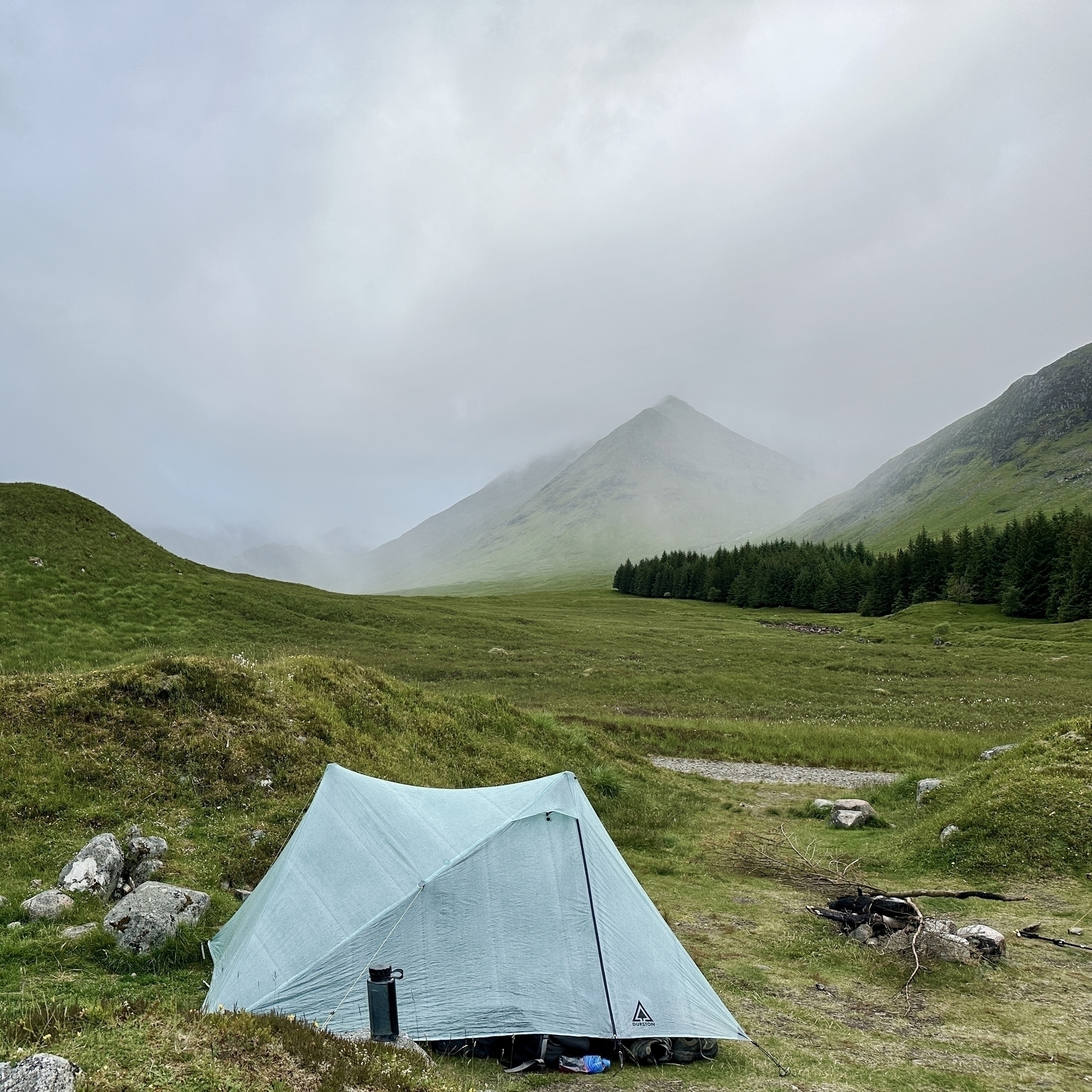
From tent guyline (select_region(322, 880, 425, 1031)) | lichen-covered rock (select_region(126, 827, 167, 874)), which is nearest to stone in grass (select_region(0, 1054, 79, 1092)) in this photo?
tent guyline (select_region(322, 880, 425, 1031))

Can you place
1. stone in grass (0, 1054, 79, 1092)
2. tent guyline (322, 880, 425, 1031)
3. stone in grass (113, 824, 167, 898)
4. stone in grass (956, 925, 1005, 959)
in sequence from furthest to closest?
stone in grass (113, 824, 167, 898)
stone in grass (956, 925, 1005, 959)
tent guyline (322, 880, 425, 1031)
stone in grass (0, 1054, 79, 1092)

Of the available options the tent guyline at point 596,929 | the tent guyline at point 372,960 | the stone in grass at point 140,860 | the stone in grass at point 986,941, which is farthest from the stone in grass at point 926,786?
the stone in grass at point 140,860

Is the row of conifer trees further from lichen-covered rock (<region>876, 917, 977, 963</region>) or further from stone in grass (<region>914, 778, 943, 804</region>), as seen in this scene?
lichen-covered rock (<region>876, 917, 977, 963</region>)

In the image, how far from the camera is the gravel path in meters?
28.2

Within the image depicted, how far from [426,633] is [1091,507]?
176762 mm

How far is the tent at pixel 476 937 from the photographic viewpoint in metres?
9.12

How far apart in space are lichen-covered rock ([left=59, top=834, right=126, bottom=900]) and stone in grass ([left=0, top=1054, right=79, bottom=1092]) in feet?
25.2

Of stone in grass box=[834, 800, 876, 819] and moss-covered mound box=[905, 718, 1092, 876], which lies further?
stone in grass box=[834, 800, 876, 819]

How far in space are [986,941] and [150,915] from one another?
13.8m

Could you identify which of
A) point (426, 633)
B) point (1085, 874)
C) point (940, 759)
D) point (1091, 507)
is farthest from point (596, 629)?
point (1091, 507)

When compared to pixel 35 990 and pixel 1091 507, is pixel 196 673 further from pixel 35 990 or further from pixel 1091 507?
pixel 1091 507

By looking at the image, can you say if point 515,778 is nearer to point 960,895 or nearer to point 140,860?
point 140,860

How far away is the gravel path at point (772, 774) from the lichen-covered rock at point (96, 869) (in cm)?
2098

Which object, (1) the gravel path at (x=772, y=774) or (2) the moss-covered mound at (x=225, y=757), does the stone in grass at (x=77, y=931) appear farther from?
(1) the gravel path at (x=772, y=774)
